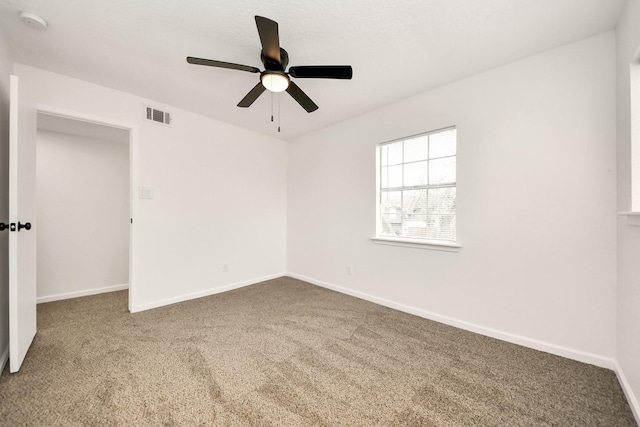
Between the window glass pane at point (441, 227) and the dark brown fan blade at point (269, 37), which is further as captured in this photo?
the window glass pane at point (441, 227)

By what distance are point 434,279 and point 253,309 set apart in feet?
7.01

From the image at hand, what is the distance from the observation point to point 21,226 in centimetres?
183

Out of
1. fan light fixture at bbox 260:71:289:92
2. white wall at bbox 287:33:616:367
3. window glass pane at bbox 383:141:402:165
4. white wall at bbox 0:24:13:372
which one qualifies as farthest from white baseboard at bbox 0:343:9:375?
window glass pane at bbox 383:141:402:165

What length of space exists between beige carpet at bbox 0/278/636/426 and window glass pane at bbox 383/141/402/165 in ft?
6.24

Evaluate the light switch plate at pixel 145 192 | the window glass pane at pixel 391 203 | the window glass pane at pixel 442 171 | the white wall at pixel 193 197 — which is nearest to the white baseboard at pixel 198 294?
the white wall at pixel 193 197

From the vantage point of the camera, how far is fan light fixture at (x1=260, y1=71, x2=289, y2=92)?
186 centimetres

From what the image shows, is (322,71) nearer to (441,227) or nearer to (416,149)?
(416,149)

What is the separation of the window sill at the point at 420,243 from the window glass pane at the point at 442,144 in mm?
967

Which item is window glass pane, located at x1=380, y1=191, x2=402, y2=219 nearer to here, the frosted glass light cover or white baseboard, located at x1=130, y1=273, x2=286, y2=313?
the frosted glass light cover

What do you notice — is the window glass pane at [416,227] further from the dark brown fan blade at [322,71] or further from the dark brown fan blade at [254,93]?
the dark brown fan blade at [254,93]

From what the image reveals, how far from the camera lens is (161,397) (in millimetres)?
1573

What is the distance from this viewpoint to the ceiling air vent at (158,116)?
3.06m

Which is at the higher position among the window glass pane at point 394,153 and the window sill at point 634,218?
the window glass pane at point 394,153

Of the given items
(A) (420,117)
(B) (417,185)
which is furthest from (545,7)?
(B) (417,185)
